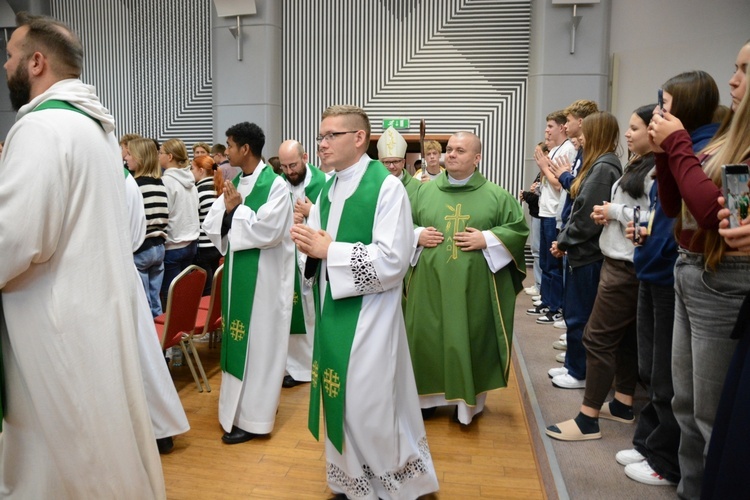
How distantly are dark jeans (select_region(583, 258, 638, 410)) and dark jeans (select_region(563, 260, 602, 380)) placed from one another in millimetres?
468

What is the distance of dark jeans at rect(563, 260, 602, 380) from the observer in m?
3.66

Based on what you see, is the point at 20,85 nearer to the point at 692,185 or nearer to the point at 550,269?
the point at 692,185

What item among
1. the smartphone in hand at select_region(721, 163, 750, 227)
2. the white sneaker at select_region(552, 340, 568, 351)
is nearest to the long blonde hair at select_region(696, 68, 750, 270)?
the smartphone in hand at select_region(721, 163, 750, 227)

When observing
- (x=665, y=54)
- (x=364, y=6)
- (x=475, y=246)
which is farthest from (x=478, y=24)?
(x=475, y=246)

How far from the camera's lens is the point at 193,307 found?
4.05 meters

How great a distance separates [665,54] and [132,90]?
8.31m

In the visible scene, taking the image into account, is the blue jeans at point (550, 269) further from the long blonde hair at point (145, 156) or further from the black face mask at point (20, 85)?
the black face mask at point (20, 85)

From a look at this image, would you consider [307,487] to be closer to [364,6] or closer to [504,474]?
[504,474]

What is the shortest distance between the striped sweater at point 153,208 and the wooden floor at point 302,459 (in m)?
1.37

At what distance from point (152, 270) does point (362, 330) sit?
114 inches

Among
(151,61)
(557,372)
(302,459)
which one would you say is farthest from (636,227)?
(151,61)

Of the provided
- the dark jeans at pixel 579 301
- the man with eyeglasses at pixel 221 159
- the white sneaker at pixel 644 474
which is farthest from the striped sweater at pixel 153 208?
the white sneaker at pixel 644 474

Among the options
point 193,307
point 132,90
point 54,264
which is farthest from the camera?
point 132,90

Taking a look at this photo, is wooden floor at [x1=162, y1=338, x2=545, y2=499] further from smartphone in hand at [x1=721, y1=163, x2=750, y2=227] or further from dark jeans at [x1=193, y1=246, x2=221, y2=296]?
dark jeans at [x1=193, y1=246, x2=221, y2=296]
